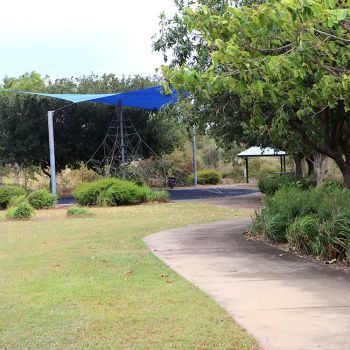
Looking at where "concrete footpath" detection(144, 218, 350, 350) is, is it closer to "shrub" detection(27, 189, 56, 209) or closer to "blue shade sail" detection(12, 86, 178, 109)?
"shrub" detection(27, 189, 56, 209)

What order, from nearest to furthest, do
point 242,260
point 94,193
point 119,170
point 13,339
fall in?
point 13,339 < point 242,260 < point 94,193 < point 119,170

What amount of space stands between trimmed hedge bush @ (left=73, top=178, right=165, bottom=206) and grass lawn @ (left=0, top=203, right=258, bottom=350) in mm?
11908

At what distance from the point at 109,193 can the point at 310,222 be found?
50.1ft

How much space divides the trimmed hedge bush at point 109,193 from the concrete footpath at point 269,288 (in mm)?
12448

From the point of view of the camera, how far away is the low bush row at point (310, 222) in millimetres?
8820

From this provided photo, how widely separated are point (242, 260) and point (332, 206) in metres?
1.95

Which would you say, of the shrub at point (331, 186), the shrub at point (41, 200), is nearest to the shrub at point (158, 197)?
the shrub at point (41, 200)

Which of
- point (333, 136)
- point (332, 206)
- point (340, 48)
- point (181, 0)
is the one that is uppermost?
point (181, 0)

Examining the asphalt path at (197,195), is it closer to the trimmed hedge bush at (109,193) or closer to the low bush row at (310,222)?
the trimmed hedge bush at (109,193)

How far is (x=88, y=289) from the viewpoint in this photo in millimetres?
6992

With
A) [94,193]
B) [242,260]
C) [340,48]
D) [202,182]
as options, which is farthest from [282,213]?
[202,182]

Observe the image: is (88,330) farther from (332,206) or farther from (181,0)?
(181,0)

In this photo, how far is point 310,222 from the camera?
9648 millimetres

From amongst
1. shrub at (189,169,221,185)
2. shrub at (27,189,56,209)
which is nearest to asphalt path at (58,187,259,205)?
shrub at (27,189,56,209)
